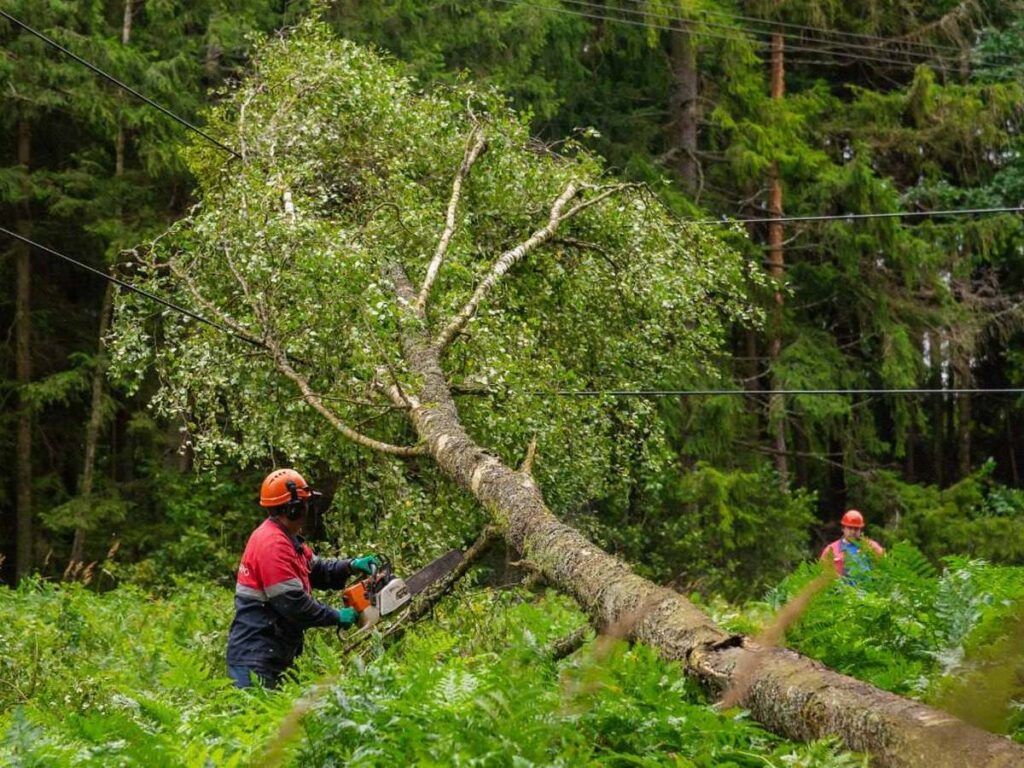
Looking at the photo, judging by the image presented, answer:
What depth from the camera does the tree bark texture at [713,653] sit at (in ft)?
10.7

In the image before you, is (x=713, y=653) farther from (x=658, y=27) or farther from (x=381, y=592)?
(x=658, y=27)

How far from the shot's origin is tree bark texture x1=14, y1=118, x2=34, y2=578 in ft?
67.2

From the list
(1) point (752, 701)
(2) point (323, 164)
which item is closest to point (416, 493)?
(2) point (323, 164)

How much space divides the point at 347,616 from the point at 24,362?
635 inches

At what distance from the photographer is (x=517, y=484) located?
7246 millimetres

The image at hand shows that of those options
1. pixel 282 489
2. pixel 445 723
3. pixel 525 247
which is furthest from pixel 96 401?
pixel 445 723

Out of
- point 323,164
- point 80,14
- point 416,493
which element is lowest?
point 416,493

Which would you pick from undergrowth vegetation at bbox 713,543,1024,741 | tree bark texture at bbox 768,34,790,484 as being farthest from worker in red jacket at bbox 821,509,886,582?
tree bark texture at bbox 768,34,790,484

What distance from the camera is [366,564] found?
23.3ft

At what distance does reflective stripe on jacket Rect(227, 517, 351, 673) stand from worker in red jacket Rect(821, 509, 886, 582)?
8.76ft

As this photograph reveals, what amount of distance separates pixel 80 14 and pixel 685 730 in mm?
19327

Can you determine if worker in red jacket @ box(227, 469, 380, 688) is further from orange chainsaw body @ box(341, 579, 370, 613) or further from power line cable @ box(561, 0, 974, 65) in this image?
power line cable @ box(561, 0, 974, 65)

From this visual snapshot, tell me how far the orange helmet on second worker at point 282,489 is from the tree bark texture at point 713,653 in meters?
1.13

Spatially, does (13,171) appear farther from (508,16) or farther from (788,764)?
(788,764)
